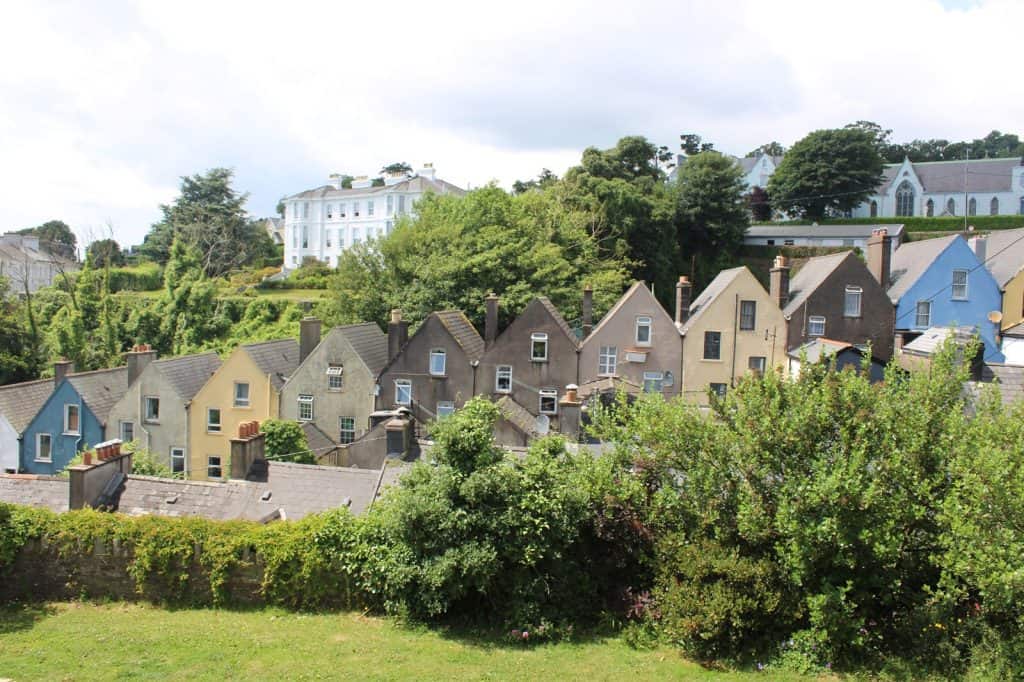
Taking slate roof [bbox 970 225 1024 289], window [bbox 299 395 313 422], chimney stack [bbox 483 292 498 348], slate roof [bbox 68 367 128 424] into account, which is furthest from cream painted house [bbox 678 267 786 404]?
slate roof [bbox 68 367 128 424]

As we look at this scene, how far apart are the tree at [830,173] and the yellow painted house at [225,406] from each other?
64.7m

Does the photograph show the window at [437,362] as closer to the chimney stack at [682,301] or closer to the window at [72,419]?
the chimney stack at [682,301]

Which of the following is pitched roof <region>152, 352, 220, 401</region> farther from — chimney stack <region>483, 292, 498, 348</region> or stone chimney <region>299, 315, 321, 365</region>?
chimney stack <region>483, 292, 498, 348</region>

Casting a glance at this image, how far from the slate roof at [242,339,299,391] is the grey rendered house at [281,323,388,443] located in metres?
1.03

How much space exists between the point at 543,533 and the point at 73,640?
30.8ft

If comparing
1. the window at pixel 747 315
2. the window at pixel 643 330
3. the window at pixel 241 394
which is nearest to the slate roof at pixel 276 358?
the window at pixel 241 394

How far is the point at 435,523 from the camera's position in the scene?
15398 mm

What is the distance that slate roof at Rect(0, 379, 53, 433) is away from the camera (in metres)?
38.7

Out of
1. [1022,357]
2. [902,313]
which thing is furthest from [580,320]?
[1022,357]

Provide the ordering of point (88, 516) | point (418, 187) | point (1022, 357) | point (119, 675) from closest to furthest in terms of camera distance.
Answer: point (119, 675) → point (88, 516) → point (1022, 357) → point (418, 187)

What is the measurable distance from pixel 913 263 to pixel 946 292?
8.24ft

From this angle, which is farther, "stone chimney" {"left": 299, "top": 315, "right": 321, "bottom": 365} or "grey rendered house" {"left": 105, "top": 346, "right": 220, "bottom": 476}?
"stone chimney" {"left": 299, "top": 315, "right": 321, "bottom": 365}

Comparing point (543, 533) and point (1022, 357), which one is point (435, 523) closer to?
point (543, 533)

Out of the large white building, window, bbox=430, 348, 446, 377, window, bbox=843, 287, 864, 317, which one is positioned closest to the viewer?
window, bbox=430, 348, 446, 377
